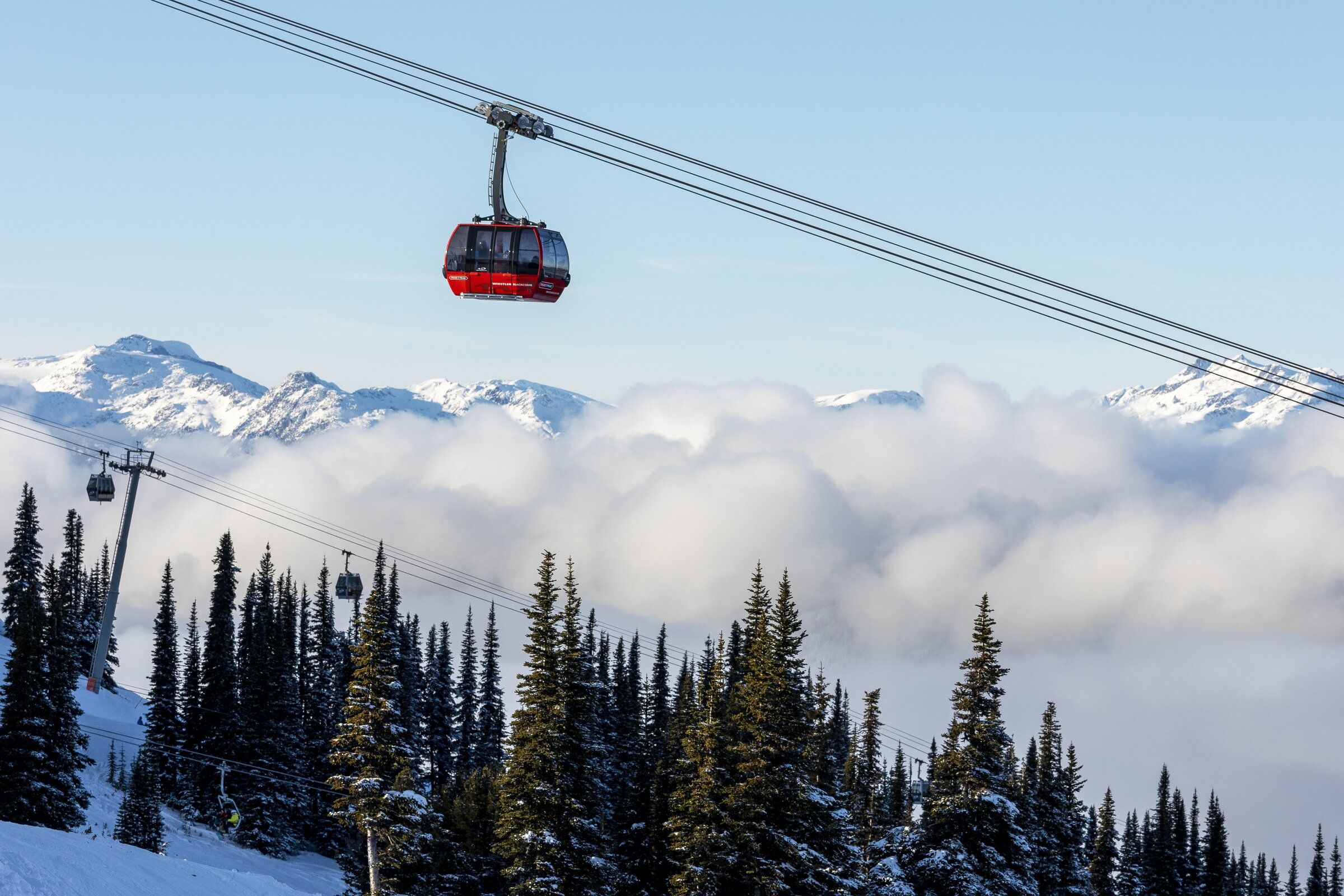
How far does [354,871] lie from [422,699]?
42.2 metres

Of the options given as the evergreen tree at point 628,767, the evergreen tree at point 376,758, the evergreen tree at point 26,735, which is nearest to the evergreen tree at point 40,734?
the evergreen tree at point 26,735

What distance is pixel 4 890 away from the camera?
2531 centimetres

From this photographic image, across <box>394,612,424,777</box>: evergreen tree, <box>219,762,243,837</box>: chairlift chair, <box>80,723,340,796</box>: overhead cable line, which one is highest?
<box>394,612,424,777</box>: evergreen tree

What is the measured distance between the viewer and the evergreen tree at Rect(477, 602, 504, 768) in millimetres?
124750

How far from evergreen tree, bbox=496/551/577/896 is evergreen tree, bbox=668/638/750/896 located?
4784 millimetres

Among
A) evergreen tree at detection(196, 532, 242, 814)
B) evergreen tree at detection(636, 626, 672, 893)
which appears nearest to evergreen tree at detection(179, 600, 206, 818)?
evergreen tree at detection(196, 532, 242, 814)

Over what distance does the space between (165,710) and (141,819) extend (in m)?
39.3

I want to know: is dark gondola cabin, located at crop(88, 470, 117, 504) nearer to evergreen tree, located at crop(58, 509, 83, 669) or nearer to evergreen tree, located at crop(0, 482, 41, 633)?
evergreen tree, located at crop(58, 509, 83, 669)

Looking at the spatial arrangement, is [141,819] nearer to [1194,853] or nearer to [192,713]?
[192,713]

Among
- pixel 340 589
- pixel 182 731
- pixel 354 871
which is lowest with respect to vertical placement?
pixel 354 871

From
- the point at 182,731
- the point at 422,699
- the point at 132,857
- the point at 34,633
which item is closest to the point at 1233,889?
the point at 422,699

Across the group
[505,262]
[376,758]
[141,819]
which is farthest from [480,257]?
[141,819]

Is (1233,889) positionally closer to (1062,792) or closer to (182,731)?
(1062,792)

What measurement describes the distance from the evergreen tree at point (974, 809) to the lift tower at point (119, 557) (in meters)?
39.4
